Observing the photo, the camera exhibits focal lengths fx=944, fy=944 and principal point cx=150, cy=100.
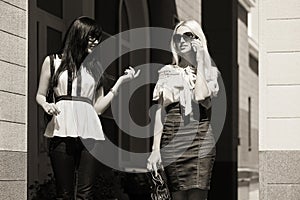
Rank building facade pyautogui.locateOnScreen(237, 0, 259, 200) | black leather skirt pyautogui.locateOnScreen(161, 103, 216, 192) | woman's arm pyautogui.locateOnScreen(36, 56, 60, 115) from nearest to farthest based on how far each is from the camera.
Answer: black leather skirt pyautogui.locateOnScreen(161, 103, 216, 192)
woman's arm pyautogui.locateOnScreen(36, 56, 60, 115)
building facade pyautogui.locateOnScreen(237, 0, 259, 200)

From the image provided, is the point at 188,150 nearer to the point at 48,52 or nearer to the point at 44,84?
the point at 44,84

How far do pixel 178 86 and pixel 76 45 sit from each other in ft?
2.65

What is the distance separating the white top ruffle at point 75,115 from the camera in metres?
6.70

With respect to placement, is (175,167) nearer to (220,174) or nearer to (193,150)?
(193,150)

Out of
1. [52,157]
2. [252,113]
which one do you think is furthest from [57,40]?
[252,113]

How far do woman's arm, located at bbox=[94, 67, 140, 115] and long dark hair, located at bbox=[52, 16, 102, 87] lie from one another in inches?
11.8

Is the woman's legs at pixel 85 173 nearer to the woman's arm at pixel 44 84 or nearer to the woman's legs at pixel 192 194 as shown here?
the woman's arm at pixel 44 84

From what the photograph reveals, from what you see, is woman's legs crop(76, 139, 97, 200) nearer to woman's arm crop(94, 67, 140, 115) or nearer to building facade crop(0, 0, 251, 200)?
woman's arm crop(94, 67, 140, 115)

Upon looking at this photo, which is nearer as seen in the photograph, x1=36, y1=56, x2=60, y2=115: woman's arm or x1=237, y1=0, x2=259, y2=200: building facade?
x1=36, y1=56, x2=60, y2=115: woman's arm

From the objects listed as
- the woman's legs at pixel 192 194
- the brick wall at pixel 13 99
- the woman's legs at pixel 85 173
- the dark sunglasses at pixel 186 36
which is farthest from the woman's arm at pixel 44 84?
the woman's legs at pixel 192 194

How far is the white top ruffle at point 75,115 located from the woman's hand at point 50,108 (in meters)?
0.12

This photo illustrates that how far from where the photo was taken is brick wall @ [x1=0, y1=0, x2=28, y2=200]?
7.22 metres

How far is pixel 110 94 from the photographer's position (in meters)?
6.83

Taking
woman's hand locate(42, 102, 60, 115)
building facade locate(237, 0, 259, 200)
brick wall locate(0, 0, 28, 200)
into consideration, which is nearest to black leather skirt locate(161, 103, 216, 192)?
woman's hand locate(42, 102, 60, 115)
